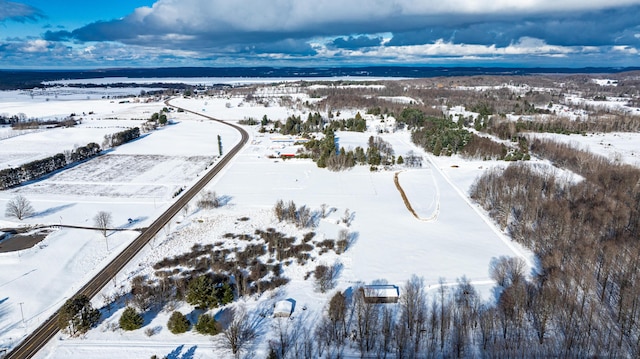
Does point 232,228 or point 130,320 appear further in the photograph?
point 232,228

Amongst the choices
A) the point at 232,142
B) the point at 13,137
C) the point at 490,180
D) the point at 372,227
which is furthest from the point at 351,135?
the point at 13,137

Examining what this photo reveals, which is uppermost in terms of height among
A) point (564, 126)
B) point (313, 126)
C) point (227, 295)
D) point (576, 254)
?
point (313, 126)

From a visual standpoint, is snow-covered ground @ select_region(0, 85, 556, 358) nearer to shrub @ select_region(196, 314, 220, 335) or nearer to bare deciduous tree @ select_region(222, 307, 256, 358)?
shrub @ select_region(196, 314, 220, 335)

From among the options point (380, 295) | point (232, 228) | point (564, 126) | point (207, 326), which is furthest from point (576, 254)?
point (564, 126)

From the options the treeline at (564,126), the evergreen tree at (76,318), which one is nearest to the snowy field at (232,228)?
the evergreen tree at (76,318)

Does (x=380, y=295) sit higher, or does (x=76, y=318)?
(x=76, y=318)

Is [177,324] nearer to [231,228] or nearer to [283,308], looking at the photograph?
[283,308]

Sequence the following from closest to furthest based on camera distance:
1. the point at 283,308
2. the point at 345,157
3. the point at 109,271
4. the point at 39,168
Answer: the point at 283,308 → the point at 109,271 → the point at 39,168 → the point at 345,157

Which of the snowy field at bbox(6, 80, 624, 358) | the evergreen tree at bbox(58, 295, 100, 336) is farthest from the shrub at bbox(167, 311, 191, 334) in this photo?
the evergreen tree at bbox(58, 295, 100, 336)
